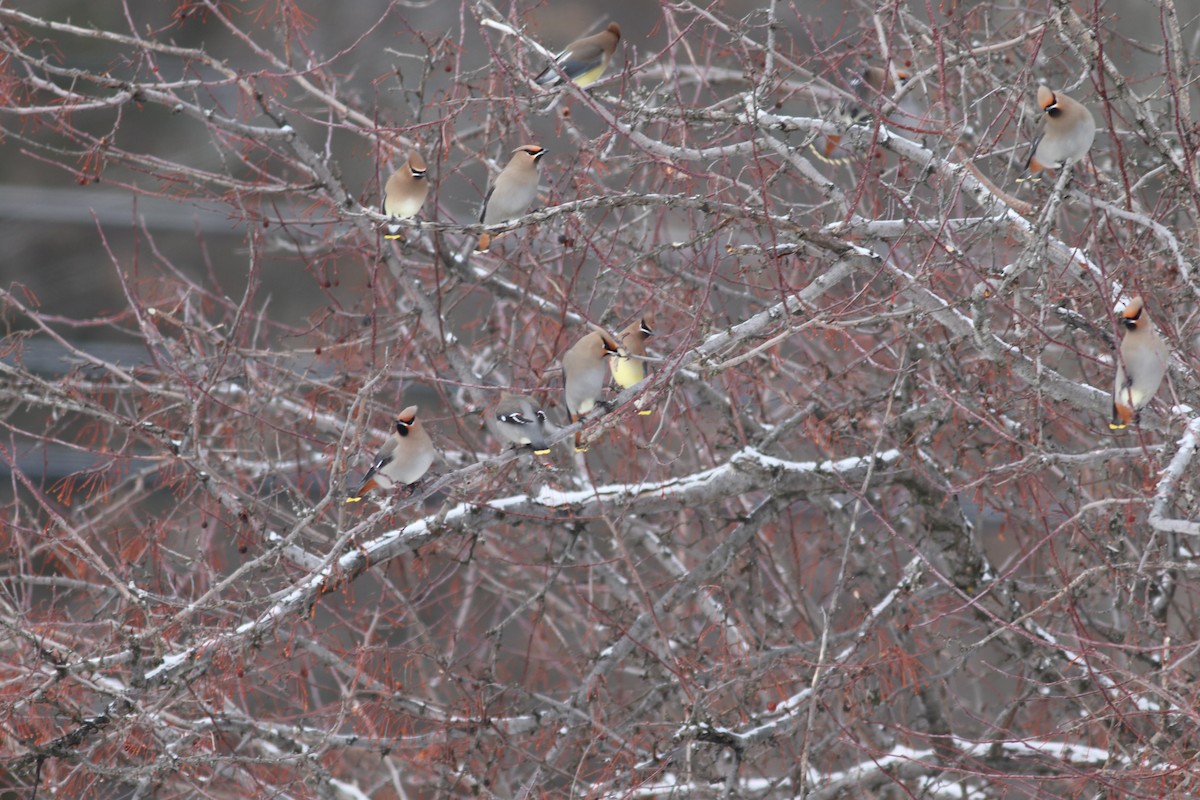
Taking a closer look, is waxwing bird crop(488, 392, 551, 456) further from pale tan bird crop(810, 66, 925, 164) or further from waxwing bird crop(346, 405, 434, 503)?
pale tan bird crop(810, 66, 925, 164)

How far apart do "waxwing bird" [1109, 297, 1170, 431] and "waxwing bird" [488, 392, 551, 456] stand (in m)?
1.97

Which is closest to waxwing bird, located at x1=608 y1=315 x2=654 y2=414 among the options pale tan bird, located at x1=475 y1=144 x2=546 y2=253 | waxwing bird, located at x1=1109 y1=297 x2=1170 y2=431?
pale tan bird, located at x1=475 y1=144 x2=546 y2=253

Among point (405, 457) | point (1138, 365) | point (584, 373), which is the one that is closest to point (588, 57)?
point (584, 373)

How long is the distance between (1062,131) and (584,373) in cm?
188

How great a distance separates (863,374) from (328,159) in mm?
2910

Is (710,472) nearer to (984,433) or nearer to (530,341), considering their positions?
(984,433)

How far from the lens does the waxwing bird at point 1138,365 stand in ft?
12.9

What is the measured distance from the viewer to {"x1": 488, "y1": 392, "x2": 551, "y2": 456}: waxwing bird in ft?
15.9

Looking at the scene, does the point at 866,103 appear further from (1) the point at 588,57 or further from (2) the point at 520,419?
(2) the point at 520,419

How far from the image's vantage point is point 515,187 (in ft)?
18.3

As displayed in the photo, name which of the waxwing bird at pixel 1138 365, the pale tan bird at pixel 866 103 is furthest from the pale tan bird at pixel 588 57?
the waxwing bird at pixel 1138 365

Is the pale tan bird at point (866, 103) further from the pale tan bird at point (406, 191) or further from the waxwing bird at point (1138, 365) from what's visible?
the pale tan bird at point (406, 191)

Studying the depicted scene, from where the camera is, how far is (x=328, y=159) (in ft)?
19.4

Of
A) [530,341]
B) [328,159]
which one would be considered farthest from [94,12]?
[328,159]
